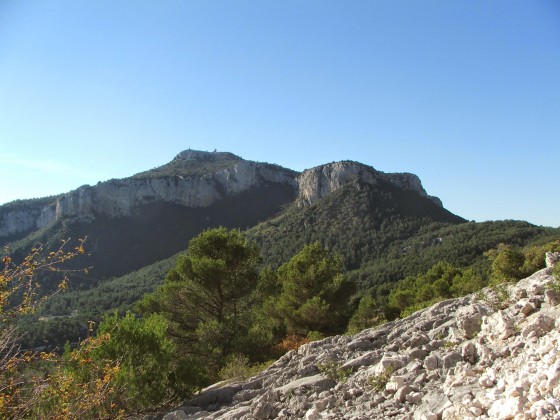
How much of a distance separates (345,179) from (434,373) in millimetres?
99657

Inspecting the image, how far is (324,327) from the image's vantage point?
21.0 metres

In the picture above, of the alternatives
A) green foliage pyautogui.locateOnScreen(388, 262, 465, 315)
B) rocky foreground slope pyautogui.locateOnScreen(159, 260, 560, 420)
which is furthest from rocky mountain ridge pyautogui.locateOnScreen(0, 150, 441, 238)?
rocky foreground slope pyautogui.locateOnScreen(159, 260, 560, 420)

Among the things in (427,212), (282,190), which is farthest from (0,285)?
(282,190)

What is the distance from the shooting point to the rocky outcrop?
4094 inches

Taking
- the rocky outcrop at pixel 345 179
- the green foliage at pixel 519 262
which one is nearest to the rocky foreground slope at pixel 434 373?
the green foliage at pixel 519 262

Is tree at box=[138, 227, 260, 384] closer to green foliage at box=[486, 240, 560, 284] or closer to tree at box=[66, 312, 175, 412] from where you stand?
tree at box=[66, 312, 175, 412]

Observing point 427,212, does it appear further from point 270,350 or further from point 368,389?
point 368,389

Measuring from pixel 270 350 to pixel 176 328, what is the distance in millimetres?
4524

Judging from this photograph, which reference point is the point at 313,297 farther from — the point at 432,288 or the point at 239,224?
the point at 239,224

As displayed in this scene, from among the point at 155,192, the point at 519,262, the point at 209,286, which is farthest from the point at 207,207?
the point at 519,262

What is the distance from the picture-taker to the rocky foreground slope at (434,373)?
5137 mm

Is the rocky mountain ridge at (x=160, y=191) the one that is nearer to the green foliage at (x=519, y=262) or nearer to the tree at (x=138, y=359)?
the green foliage at (x=519, y=262)

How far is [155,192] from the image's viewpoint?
134750mm

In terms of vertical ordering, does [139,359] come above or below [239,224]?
below
